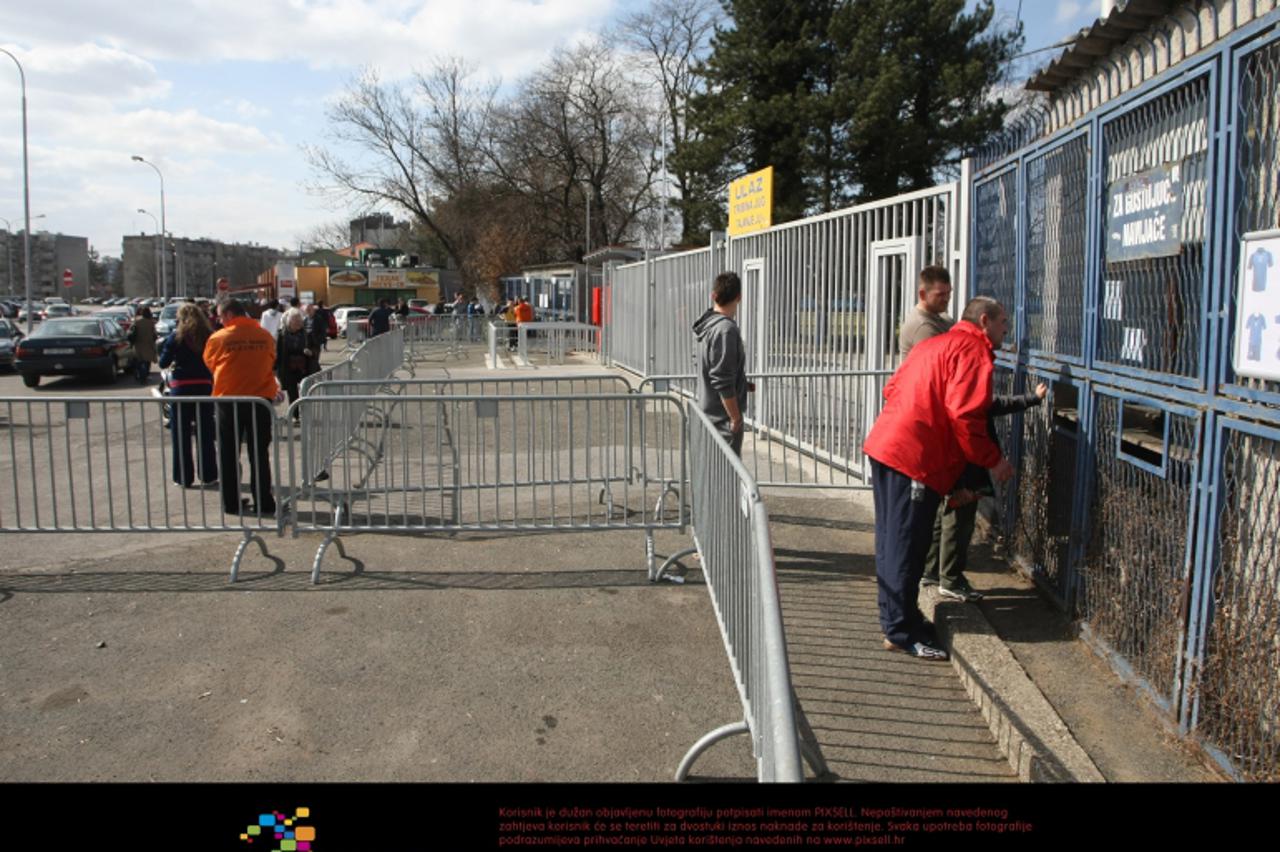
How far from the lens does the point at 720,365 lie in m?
6.12

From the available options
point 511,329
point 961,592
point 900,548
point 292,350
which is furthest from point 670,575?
point 511,329

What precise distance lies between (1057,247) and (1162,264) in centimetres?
115

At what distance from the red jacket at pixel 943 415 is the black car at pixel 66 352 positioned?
20.8m

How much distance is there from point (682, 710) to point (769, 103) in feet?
100

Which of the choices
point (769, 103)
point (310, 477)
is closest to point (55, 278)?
point (769, 103)

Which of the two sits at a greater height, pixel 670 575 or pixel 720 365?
pixel 720 365

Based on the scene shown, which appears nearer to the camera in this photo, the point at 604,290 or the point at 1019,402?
the point at 1019,402

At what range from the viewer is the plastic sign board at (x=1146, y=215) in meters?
3.95

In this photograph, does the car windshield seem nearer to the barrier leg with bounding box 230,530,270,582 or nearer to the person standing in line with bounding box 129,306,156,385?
the person standing in line with bounding box 129,306,156,385

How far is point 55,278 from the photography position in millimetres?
150750

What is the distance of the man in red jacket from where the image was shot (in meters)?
4.52

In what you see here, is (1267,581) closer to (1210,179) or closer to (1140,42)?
(1210,179)

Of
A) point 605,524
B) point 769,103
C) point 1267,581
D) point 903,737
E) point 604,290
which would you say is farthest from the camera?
point 769,103

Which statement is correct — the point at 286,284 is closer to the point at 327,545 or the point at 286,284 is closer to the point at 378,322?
the point at 378,322
